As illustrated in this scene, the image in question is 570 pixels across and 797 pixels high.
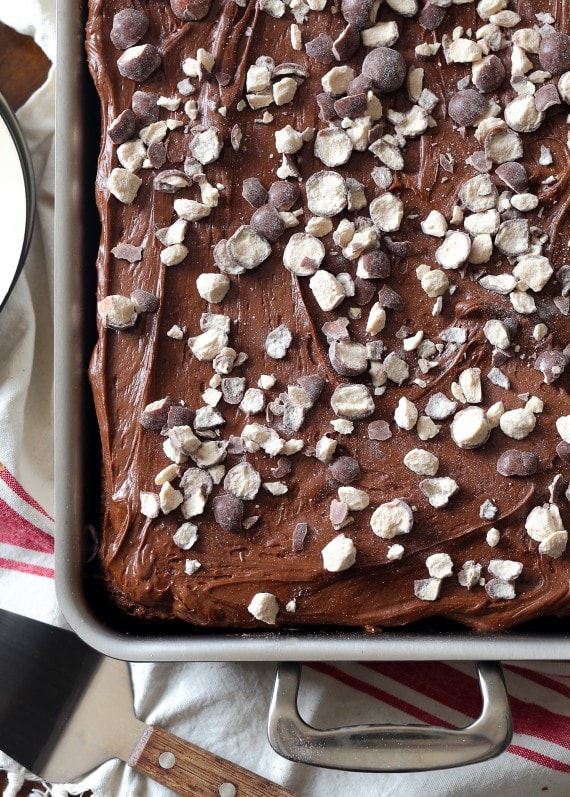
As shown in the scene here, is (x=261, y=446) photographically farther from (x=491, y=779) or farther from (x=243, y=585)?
(x=491, y=779)

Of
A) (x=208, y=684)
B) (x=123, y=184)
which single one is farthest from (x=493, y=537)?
(x=123, y=184)

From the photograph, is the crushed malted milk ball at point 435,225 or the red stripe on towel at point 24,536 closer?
the crushed malted milk ball at point 435,225

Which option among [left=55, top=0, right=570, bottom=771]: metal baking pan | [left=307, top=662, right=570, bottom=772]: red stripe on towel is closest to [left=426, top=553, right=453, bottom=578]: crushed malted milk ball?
[left=55, top=0, right=570, bottom=771]: metal baking pan

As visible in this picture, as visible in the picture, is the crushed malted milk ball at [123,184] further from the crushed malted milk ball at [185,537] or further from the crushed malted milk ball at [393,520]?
the crushed malted milk ball at [393,520]

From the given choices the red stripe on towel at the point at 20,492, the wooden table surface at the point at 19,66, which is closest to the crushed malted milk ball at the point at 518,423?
the red stripe on towel at the point at 20,492

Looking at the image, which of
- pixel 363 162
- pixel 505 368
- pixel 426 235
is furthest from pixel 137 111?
pixel 505 368

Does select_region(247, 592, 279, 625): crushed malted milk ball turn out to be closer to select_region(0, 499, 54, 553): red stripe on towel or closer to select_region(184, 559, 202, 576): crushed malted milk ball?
select_region(184, 559, 202, 576): crushed malted milk ball

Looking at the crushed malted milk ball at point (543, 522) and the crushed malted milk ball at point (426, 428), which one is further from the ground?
the crushed malted milk ball at point (426, 428)
